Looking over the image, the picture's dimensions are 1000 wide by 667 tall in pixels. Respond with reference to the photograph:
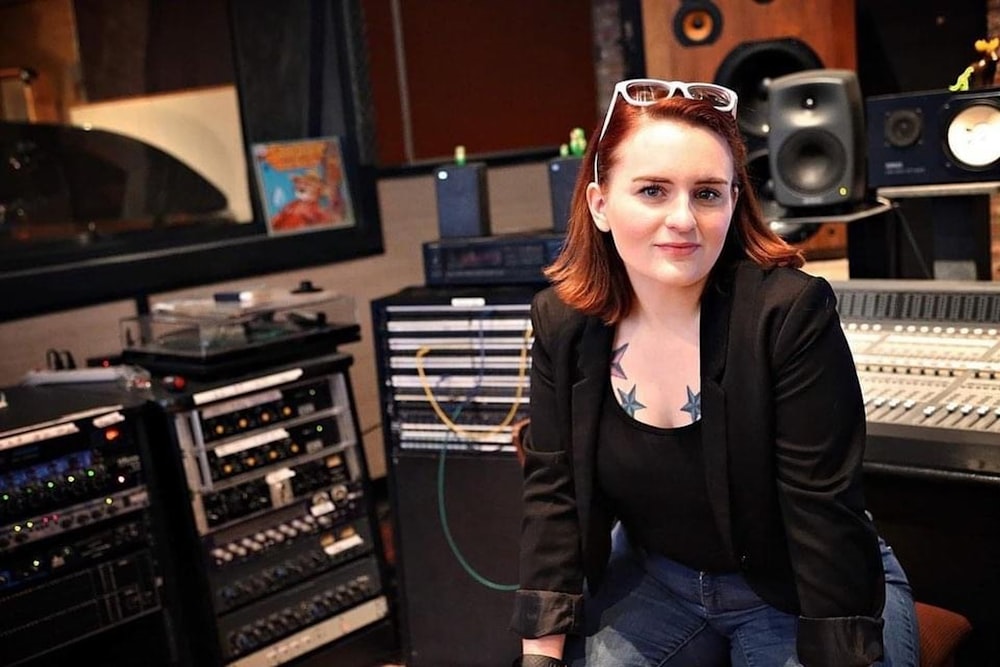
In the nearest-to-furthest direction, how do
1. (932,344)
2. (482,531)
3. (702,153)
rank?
(702,153) < (932,344) < (482,531)

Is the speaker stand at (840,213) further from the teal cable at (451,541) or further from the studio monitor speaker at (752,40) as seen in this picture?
the studio monitor speaker at (752,40)

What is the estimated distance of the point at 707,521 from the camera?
1478 mm

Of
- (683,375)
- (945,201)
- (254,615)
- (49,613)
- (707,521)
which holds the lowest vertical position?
(254,615)

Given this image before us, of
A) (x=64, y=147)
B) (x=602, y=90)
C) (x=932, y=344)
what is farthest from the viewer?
(x=602, y=90)

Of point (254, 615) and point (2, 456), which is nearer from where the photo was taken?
point (2, 456)

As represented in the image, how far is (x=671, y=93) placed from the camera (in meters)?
1.44

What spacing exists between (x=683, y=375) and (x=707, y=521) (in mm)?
195

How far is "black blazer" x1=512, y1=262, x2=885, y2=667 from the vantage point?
138 centimetres

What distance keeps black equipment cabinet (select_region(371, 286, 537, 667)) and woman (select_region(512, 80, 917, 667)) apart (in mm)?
745

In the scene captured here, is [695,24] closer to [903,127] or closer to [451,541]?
[903,127]

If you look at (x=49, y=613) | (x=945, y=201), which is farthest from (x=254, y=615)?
(x=945, y=201)

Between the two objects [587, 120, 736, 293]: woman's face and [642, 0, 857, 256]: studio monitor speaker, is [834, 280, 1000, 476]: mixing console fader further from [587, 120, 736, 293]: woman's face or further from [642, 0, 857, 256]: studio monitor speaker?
[642, 0, 857, 256]: studio monitor speaker

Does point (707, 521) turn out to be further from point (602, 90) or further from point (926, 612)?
point (602, 90)

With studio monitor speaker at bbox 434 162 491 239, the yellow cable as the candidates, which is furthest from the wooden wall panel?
the yellow cable
